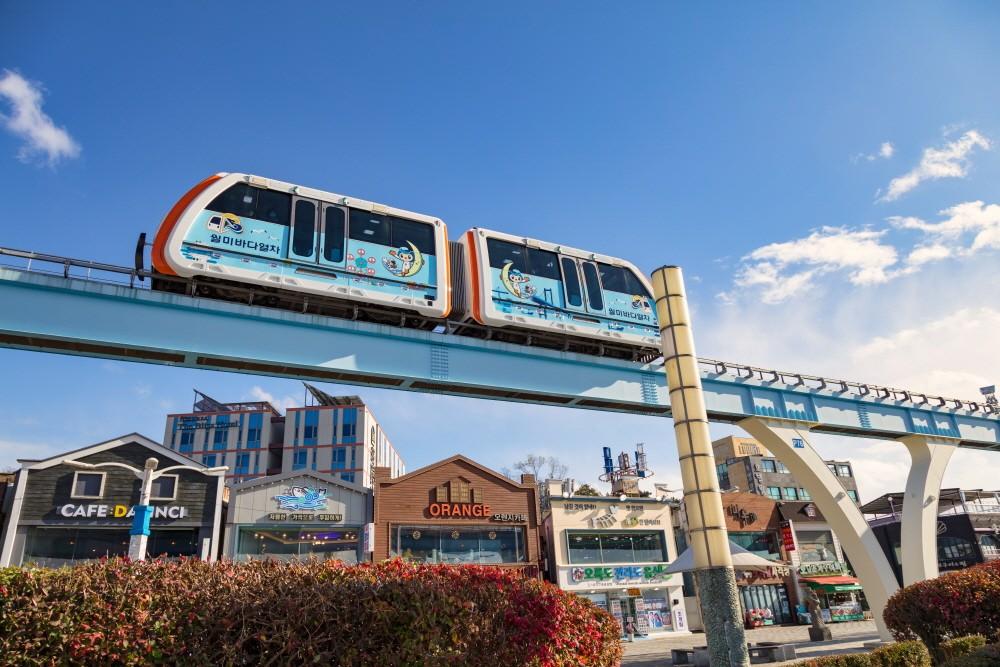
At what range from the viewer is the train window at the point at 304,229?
539 inches

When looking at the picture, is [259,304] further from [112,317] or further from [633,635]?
[633,635]

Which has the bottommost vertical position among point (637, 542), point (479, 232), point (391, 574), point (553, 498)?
point (391, 574)

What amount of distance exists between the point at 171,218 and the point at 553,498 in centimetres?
2875

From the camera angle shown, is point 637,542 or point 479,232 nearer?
point 479,232

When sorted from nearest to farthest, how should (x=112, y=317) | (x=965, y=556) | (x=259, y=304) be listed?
(x=112, y=317) < (x=259, y=304) < (x=965, y=556)

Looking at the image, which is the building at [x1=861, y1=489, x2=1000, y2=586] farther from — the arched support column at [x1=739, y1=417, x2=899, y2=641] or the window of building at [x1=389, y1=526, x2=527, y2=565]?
the arched support column at [x1=739, y1=417, x2=899, y2=641]

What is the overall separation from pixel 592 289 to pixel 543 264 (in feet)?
5.26

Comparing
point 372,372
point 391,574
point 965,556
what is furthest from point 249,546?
point 965,556

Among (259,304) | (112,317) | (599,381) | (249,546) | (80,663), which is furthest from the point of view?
(249,546)

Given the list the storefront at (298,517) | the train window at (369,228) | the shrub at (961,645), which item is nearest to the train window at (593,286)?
the train window at (369,228)

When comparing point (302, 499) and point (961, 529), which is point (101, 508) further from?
point (961, 529)

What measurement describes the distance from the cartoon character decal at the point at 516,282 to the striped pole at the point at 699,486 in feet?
17.7

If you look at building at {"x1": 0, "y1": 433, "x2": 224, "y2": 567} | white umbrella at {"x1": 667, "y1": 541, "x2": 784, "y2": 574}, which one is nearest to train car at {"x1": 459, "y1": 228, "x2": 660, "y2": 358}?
white umbrella at {"x1": 667, "y1": 541, "x2": 784, "y2": 574}

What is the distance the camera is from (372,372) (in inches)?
534
